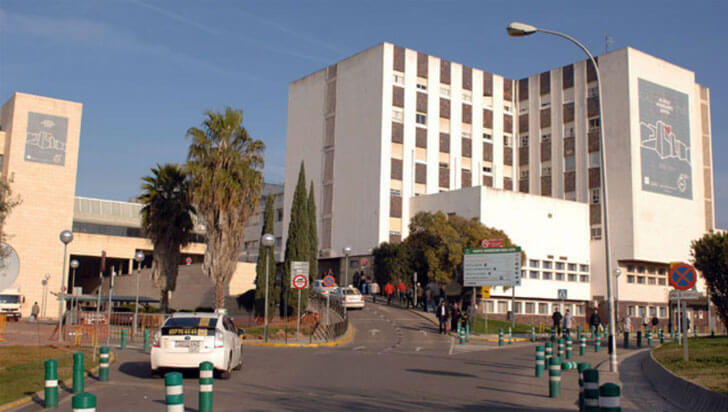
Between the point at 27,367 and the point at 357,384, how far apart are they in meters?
8.08

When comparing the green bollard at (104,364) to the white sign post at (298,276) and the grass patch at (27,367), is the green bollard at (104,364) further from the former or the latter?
the white sign post at (298,276)

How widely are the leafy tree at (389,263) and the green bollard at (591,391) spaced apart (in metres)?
41.2

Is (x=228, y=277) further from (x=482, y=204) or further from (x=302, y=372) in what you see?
(x=482, y=204)

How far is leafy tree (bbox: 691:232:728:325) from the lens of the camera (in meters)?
Answer: 41.6

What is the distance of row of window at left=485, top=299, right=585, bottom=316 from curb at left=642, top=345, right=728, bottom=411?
134 feet

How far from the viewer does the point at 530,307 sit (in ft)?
199

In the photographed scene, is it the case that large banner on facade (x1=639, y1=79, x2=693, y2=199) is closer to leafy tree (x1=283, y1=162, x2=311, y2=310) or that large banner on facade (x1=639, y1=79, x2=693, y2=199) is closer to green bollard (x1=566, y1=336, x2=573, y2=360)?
leafy tree (x1=283, y1=162, x2=311, y2=310)

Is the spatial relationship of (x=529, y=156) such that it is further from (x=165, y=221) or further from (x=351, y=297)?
(x=165, y=221)

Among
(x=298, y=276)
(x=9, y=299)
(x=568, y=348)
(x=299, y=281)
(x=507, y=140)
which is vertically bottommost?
(x=568, y=348)

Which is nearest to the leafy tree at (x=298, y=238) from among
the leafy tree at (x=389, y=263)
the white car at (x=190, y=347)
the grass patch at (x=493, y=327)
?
the grass patch at (x=493, y=327)

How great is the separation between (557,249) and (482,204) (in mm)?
9451

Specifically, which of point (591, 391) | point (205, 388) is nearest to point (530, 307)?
point (591, 391)

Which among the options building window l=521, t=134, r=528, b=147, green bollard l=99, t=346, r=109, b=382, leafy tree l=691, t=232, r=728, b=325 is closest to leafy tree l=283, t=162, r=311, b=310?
leafy tree l=691, t=232, r=728, b=325

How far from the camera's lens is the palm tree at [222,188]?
117 feet
